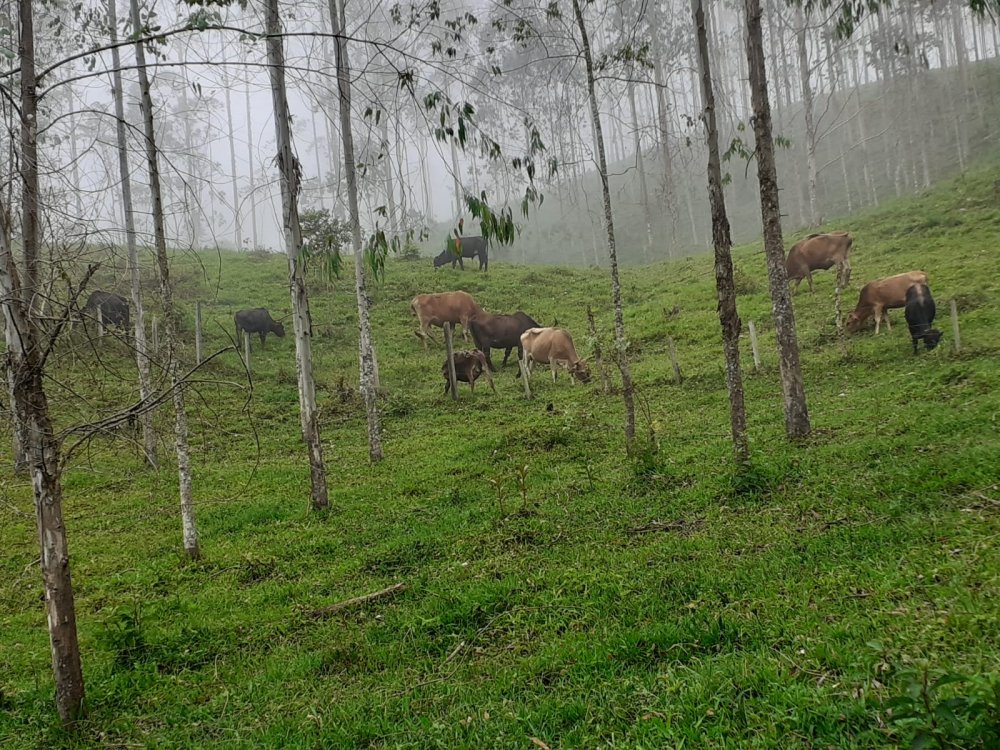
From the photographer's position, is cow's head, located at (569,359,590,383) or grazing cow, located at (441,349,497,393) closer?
cow's head, located at (569,359,590,383)

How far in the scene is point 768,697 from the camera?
3566 mm

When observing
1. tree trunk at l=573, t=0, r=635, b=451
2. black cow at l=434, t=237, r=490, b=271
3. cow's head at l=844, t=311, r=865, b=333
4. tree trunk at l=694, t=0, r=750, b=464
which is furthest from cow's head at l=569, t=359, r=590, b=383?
black cow at l=434, t=237, r=490, b=271

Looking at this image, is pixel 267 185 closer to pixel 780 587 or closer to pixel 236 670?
pixel 236 670

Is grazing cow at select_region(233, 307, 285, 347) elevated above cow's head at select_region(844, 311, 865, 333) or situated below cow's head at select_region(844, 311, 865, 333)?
above

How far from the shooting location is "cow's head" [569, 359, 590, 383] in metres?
16.5

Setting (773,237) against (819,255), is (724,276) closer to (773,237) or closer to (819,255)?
(773,237)

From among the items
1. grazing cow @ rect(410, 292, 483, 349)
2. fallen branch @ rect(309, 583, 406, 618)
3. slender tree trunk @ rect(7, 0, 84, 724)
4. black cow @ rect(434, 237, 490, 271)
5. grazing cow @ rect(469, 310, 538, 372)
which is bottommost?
fallen branch @ rect(309, 583, 406, 618)

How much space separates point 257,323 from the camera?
2105 centimetres

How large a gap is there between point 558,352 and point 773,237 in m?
8.40

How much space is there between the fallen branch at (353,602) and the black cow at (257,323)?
52.9ft

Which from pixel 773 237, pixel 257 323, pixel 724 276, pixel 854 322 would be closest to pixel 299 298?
pixel 724 276

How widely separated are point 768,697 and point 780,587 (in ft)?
5.14

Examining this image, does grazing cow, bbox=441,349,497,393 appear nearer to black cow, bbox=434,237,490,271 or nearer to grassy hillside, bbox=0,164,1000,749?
grassy hillside, bbox=0,164,1000,749

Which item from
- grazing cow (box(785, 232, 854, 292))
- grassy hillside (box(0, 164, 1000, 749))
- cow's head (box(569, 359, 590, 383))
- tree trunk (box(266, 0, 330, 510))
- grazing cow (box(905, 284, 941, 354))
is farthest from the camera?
grazing cow (box(785, 232, 854, 292))
